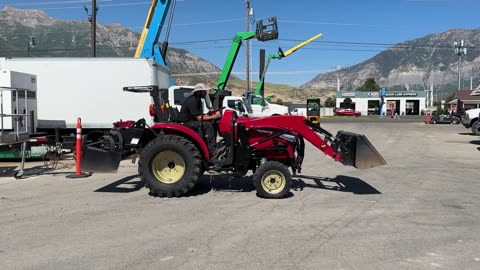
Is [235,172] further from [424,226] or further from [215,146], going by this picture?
[424,226]

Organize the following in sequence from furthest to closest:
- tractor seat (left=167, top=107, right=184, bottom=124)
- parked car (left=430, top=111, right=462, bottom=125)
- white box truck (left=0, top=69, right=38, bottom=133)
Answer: parked car (left=430, top=111, right=462, bottom=125) < white box truck (left=0, top=69, right=38, bottom=133) < tractor seat (left=167, top=107, right=184, bottom=124)

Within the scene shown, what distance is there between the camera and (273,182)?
7.84 meters

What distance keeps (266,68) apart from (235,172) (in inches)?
1351

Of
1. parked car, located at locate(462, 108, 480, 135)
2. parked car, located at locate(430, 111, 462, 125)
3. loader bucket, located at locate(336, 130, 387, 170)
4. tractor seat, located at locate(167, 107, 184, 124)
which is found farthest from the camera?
parked car, located at locate(430, 111, 462, 125)

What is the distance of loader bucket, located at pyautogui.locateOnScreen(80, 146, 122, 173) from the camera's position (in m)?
8.23

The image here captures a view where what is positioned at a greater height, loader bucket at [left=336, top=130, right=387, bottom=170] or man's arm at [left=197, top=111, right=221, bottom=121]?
man's arm at [left=197, top=111, right=221, bottom=121]

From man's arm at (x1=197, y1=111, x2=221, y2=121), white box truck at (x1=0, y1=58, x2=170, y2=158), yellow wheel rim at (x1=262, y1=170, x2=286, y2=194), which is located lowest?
yellow wheel rim at (x1=262, y1=170, x2=286, y2=194)

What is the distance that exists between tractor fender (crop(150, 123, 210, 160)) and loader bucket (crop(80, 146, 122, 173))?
38.1 inches

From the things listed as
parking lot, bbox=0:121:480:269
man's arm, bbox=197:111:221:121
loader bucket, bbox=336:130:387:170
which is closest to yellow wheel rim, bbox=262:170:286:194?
parking lot, bbox=0:121:480:269

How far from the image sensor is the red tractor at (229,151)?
7.82m

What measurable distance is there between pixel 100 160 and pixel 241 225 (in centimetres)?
351

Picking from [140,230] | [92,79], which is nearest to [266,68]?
[92,79]

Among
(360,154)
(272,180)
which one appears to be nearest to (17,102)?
(272,180)

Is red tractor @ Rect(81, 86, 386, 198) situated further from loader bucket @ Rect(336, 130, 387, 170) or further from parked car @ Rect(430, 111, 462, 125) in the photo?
parked car @ Rect(430, 111, 462, 125)
